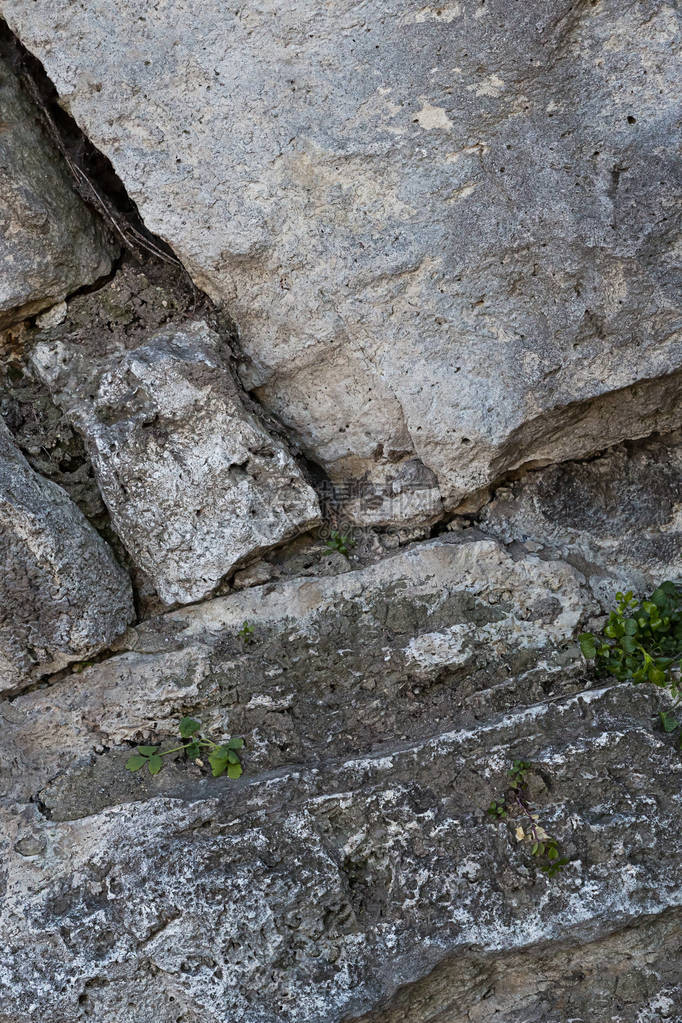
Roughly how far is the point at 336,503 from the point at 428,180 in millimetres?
1148

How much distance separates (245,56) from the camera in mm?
2881

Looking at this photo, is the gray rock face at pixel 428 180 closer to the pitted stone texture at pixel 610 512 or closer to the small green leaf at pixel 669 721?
the pitted stone texture at pixel 610 512

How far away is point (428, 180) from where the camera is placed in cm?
289

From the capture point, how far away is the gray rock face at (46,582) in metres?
2.90

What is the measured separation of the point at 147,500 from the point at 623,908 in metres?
1.97

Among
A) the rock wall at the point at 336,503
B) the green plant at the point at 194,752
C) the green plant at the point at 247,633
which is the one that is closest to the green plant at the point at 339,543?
the rock wall at the point at 336,503

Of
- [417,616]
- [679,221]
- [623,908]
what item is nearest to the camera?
[623,908]

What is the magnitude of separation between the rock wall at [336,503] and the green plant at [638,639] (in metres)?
0.09

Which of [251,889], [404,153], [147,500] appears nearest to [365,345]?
[404,153]

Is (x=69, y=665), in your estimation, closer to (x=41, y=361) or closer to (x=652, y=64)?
(x=41, y=361)

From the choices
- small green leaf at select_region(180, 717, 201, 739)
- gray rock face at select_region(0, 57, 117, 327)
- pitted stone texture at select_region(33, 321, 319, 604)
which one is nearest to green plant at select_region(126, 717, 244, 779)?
small green leaf at select_region(180, 717, 201, 739)

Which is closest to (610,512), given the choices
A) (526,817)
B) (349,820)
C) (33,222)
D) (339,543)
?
(339,543)

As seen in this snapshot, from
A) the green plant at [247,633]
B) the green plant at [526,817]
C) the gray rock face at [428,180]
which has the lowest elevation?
the green plant at [526,817]

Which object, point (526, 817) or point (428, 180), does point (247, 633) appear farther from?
point (428, 180)
